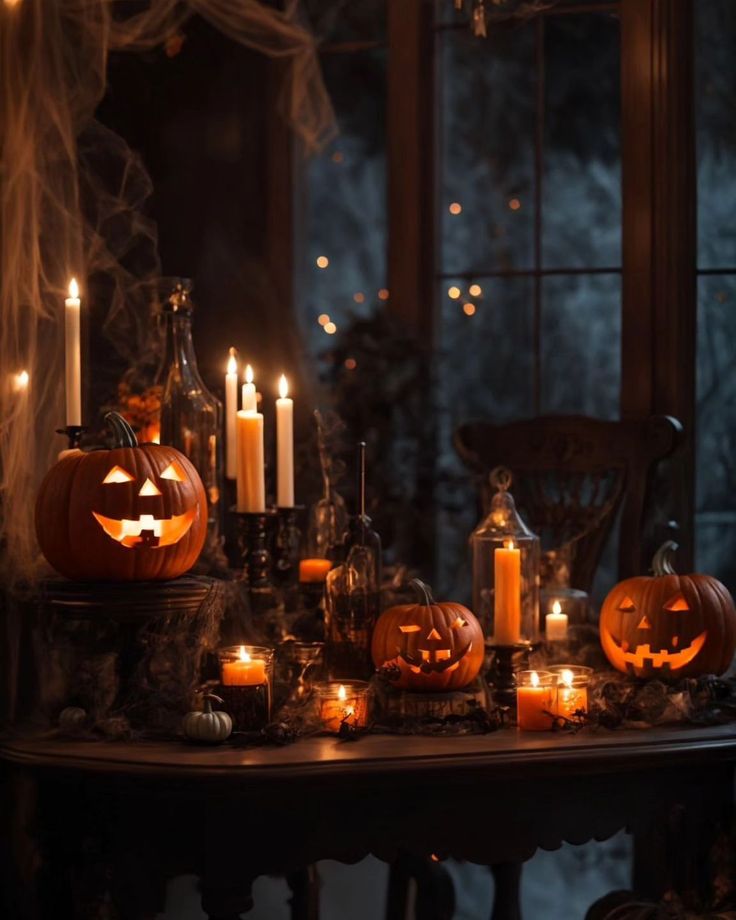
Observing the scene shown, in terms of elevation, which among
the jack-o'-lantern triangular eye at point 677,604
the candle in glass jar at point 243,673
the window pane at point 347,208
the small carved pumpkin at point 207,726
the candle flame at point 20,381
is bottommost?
the small carved pumpkin at point 207,726

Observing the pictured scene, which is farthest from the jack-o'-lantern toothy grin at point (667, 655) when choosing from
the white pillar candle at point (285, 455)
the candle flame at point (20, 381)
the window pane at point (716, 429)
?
the window pane at point (716, 429)

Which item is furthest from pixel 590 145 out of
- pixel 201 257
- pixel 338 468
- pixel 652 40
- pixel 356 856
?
pixel 356 856

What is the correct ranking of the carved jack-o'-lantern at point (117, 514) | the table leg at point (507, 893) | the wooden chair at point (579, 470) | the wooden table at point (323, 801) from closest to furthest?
the wooden table at point (323, 801), the carved jack-o'-lantern at point (117, 514), the table leg at point (507, 893), the wooden chair at point (579, 470)

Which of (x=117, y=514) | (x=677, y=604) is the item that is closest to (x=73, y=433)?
(x=117, y=514)

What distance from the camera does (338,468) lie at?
2.64 m

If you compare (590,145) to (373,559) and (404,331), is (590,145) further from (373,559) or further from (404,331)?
(373,559)

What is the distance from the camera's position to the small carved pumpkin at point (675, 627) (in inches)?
87.9

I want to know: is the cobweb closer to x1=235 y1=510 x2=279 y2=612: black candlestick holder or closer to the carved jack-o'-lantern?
the carved jack-o'-lantern

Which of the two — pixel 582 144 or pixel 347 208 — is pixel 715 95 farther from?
pixel 347 208

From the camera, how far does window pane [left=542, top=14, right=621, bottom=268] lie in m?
3.88

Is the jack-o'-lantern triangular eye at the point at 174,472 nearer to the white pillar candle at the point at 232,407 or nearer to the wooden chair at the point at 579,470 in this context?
the white pillar candle at the point at 232,407

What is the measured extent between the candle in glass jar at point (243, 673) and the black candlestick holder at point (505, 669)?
38 cm

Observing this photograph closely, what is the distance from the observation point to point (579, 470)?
338 centimetres

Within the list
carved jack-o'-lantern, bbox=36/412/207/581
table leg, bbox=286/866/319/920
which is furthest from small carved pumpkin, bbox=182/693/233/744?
table leg, bbox=286/866/319/920
